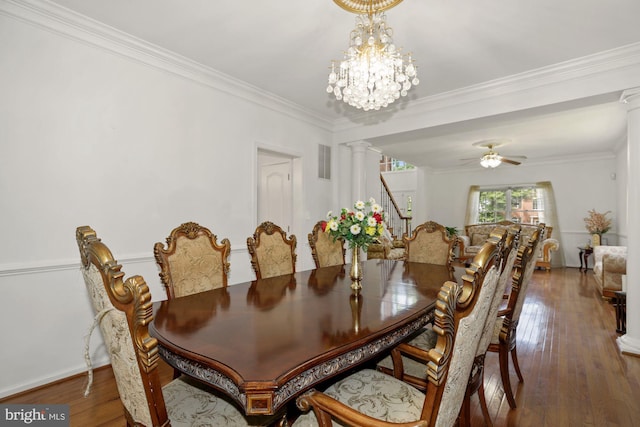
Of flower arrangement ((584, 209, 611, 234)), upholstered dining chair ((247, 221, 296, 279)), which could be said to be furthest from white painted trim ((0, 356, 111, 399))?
flower arrangement ((584, 209, 611, 234))

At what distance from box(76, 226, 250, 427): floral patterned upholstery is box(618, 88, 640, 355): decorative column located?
3481 mm

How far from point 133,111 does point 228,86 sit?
3.57 ft

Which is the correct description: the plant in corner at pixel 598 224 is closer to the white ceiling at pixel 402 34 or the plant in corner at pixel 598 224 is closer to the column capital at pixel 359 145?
the white ceiling at pixel 402 34

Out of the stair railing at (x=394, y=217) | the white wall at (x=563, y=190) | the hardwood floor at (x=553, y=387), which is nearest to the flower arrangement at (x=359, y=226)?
the hardwood floor at (x=553, y=387)

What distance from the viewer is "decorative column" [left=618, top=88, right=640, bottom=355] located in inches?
113

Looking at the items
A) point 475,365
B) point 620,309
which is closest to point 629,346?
point 620,309

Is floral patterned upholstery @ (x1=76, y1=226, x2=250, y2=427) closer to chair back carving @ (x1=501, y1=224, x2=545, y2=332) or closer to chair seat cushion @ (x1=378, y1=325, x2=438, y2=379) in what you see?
chair seat cushion @ (x1=378, y1=325, x2=438, y2=379)

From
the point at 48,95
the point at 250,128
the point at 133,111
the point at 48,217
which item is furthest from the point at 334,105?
the point at 48,217

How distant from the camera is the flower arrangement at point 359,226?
1.95 meters

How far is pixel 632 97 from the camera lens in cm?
292

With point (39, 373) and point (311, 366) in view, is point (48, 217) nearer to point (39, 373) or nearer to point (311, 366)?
point (39, 373)

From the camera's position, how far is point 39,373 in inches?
90.8

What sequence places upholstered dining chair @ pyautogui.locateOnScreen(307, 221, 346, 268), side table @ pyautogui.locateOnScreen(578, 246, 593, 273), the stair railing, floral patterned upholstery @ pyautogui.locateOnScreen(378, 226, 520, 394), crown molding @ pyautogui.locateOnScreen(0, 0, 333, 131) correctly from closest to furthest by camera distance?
floral patterned upholstery @ pyautogui.locateOnScreen(378, 226, 520, 394) → crown molding @ pyautogui.locateOnScreen(0, 0, 333, 131) → upholstered dining chair @ pyautogui.locateOnScreen(307, 221, 346, 268) → side table @ pyautogui.locateOnScreen(578, 246, 593, 273) → the stair railing

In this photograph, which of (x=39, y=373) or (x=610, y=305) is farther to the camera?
(x=610, y=305)
